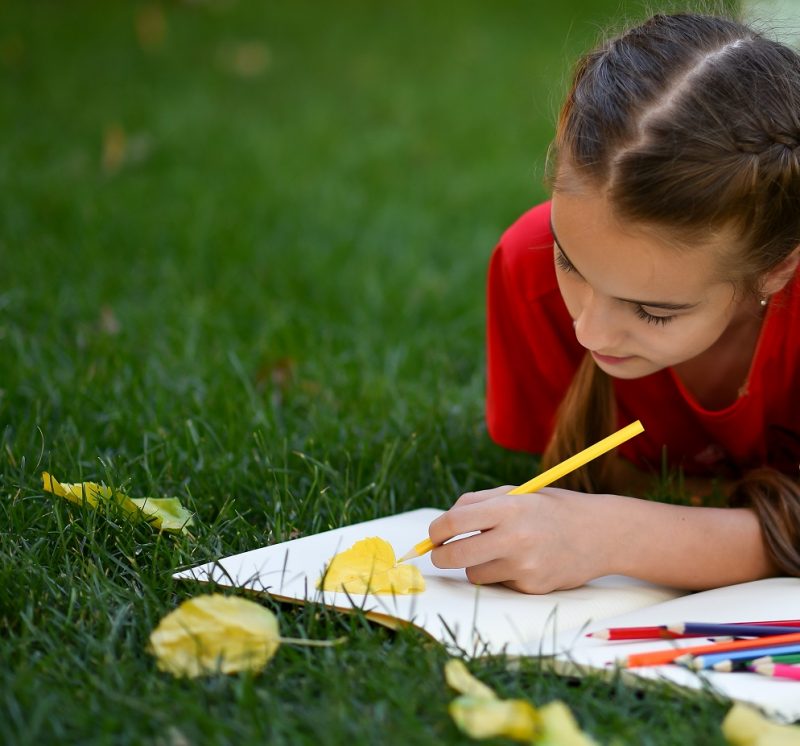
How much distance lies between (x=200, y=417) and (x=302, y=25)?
13.3ft

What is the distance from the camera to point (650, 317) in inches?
53.9

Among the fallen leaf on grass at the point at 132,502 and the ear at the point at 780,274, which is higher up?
the ear at the point at 780,274

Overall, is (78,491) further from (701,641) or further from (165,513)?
(701,641)

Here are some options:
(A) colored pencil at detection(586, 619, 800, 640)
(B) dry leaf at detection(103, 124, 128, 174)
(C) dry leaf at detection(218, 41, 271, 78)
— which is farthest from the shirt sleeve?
(C) dry leaf at detection(218, 41, 271, 78)

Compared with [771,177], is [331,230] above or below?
below

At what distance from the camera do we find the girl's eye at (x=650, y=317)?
1.36 m

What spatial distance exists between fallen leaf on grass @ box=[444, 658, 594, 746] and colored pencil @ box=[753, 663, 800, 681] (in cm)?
23

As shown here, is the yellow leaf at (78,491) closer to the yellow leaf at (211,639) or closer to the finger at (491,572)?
the yellow leaf at (211,639)

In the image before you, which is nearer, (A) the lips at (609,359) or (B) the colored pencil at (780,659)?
(B) the colored pencil at (780,659)

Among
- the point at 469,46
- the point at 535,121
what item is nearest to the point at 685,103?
the point at 535,121

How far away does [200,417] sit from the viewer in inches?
73.4

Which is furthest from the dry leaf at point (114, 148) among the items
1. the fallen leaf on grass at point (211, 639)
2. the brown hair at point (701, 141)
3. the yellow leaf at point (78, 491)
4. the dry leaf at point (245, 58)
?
the fallen leaf on grass at point (211, 639)

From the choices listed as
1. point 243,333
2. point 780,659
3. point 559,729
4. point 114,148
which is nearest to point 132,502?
point 559,729

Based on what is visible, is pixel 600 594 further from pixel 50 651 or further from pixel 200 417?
pixel 200 417
